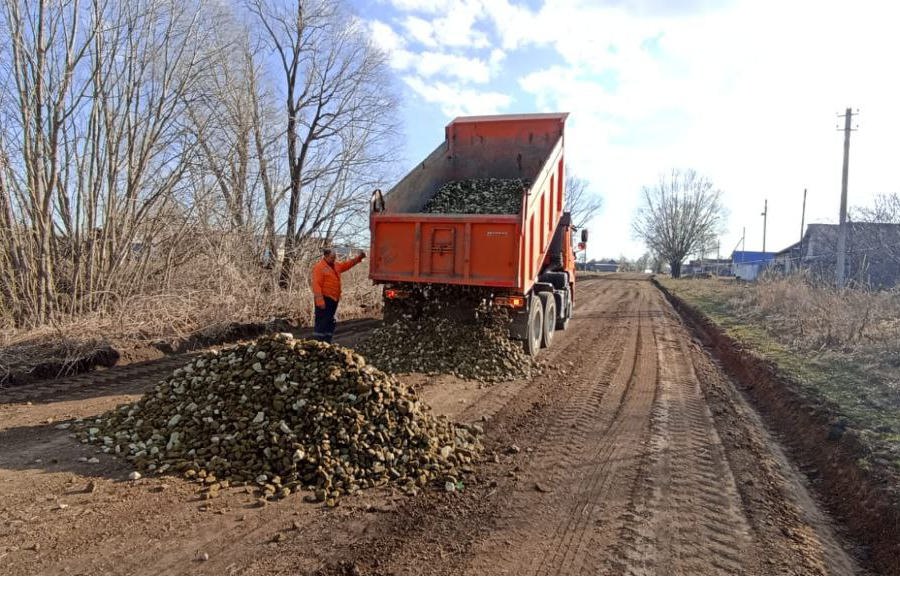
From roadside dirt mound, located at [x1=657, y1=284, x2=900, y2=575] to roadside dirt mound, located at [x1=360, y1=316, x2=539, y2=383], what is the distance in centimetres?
320

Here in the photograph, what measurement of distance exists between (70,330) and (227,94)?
7.66 metres

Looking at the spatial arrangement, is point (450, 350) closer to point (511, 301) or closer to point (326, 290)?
point (511, 301)

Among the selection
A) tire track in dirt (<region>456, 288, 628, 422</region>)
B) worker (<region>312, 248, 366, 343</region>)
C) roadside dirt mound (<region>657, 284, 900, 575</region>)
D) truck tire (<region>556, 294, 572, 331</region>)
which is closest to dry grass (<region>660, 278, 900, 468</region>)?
roadside dirt mound (<region>657, 284, 900, 575</region>)

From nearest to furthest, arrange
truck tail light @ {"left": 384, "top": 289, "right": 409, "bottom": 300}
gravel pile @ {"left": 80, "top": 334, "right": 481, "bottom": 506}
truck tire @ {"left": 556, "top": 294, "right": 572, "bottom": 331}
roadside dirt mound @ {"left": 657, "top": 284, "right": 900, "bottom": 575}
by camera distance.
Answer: roadside dirt mound @ {"left": 657, "top": 284, "right": 900, "bottom": 575}, gravel pile @ {"left": 80, "top": 334, "right": 481, "bottom": 506}, truck tail light @ {"left": 384, "top": 289, "right": 409, "bottom": 300}, truck tire @ {"left": 556, "top": 294, "right": 572, "bottom": 331}

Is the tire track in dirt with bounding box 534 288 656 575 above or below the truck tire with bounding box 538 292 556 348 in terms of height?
below

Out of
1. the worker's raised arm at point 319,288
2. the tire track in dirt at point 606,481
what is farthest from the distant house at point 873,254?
the worker's raised arm at point 319,288

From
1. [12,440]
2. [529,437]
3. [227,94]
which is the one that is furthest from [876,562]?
[227,94]

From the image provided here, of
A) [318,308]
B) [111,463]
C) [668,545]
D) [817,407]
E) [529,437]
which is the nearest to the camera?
[668,545]

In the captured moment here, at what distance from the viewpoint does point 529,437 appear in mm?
5191

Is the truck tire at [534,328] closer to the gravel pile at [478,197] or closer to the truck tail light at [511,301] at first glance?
the truck tail light at [511,301]

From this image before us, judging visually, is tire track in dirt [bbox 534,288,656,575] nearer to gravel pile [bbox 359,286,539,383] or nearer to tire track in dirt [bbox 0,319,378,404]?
gravel pile [bbox 359,286,539,383]

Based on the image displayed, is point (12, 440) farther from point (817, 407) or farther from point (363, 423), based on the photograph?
point (817, 407)

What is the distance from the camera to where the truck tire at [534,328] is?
841 centimetres

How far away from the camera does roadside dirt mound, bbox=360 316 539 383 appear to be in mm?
7488
